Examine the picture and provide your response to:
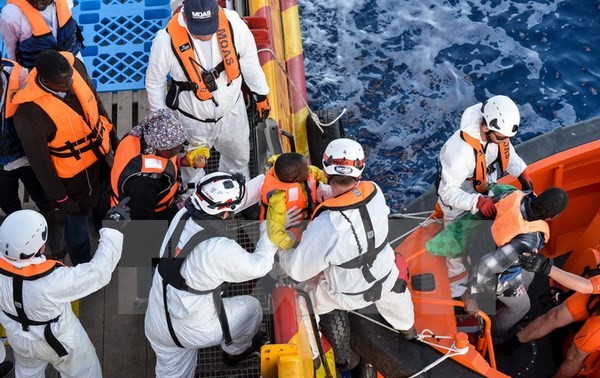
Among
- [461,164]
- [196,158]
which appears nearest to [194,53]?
[196,158]

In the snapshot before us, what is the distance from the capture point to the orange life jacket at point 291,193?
3400 mm

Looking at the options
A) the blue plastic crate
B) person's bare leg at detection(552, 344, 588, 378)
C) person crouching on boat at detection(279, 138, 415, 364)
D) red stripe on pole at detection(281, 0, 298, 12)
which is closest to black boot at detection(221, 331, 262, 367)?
person crouching on boat at detection(279, 138, 415, 364)

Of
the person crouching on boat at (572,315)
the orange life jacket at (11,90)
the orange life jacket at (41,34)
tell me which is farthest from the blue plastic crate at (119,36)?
the person crouching on boat at (572,315)

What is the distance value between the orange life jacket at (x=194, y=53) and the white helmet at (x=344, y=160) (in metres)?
1.01

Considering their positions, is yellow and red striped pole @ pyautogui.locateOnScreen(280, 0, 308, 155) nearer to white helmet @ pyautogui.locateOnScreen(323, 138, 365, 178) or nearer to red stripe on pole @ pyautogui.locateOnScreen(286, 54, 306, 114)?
red stripe on pole @ pyautogui.locateOnScreen(286, 54, 306, 114)

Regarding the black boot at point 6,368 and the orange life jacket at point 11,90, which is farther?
the black boot at point 6,368

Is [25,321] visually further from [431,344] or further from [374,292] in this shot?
[431,344]

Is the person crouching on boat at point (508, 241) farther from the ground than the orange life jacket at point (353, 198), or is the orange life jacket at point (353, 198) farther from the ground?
the orange life jacket at point (353, 198)

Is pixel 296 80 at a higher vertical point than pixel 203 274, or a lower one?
lower

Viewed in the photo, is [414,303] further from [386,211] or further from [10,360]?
[10,360]

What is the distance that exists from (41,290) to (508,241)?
2306mm

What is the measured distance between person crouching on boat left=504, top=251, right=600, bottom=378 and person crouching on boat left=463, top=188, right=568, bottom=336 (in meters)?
0.10

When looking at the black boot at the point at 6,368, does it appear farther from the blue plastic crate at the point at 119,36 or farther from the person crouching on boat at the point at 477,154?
the person crouching on boat at the point at 477,154

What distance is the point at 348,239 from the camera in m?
3.21
